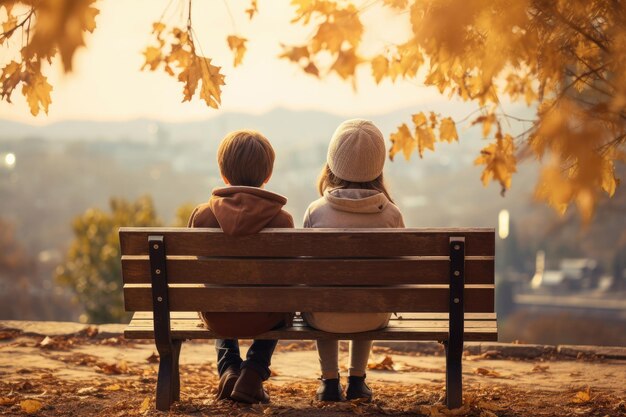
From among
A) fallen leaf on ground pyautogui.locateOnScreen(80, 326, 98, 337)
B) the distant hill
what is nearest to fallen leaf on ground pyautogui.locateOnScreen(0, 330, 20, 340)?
fallen leaf on ground pyautogui.locateOnScreen(80, 326, 98, 337)

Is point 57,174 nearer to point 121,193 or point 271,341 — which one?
point 121,193

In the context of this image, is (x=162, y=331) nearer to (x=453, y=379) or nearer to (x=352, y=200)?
(x=352, y=200)

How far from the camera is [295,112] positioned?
137750 millimetres

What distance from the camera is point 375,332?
3414mm

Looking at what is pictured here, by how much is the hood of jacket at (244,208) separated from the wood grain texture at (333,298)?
25 cm

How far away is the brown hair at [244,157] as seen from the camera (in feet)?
11.6

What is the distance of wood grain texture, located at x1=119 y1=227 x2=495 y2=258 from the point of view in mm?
3230

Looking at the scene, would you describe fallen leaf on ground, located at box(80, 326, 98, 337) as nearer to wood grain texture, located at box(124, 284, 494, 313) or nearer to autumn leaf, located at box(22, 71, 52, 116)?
autumn leaf, located at box(22, 71, 52, 116)

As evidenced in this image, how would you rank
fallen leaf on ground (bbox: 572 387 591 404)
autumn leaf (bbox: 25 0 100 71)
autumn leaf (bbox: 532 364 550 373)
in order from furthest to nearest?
1. autumn leaf (bbox: 532 364 550 373)
2. fallen leaf on ground (bbox: 572 387 591 404)
3. autumn leaf (bbox: 25 0 100 71)

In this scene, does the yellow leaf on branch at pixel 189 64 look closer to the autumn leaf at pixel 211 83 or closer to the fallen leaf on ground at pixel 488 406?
the autumn leaf at pixel 211 83

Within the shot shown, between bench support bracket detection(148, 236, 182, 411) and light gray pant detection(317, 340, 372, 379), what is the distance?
640mm

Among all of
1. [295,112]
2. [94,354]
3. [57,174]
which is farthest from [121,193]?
[94,354]

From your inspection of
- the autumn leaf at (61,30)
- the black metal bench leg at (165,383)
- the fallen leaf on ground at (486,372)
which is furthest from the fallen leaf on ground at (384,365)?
the autumn leaf at (61,30)

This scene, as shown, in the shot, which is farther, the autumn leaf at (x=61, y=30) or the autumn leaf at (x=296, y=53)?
the autumn leaf at (x=296, y=53)
